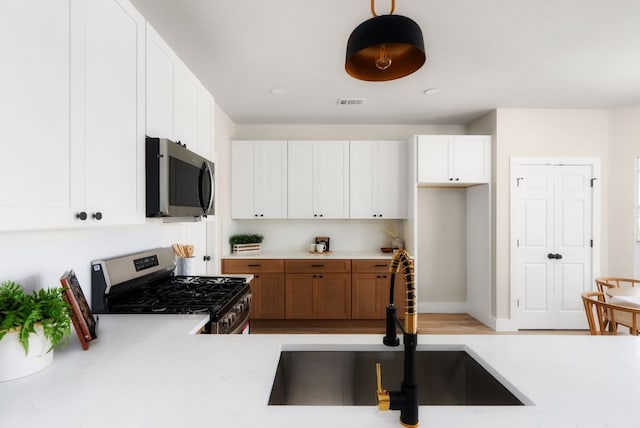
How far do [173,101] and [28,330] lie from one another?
52.6 inches

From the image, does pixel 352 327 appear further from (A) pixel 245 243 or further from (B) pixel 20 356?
(B) pixel 20 356

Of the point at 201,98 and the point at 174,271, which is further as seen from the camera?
the point at 174,271

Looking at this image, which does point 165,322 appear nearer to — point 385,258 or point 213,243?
point 213,243

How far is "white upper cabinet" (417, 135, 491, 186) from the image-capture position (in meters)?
3.98

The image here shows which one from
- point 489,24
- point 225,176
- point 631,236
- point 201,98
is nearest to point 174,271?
point 201,98

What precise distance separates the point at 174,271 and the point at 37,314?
148 cm

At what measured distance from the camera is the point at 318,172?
4195mm

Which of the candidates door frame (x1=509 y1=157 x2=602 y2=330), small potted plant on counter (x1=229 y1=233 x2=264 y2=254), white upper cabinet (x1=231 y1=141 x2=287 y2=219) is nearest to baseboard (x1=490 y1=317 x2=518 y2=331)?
door frame (x1=509 y1=157 x2=602 y2=330)

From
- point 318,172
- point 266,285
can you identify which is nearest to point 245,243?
point 266,285

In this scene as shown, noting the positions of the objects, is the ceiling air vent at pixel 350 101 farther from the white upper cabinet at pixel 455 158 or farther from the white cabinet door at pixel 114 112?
the white cabinet door at pixel 114 112

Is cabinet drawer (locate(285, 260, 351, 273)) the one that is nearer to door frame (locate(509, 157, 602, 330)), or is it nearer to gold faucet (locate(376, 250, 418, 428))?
door frame (locate(509, 157, 602, 330))

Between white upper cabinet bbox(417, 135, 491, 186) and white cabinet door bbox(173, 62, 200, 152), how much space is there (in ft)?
8.98

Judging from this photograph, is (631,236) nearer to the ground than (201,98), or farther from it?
nearer to the ground

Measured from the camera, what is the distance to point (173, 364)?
1.10 m
